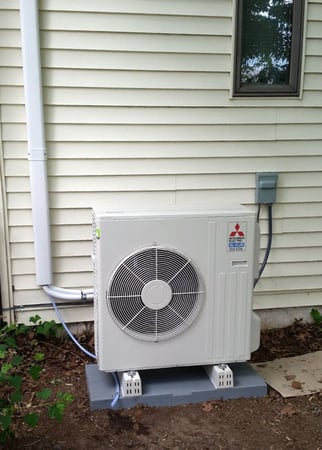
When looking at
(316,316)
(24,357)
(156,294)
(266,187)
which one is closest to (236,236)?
(156,294)

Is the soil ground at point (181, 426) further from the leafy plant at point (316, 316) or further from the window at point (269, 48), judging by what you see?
the window at point (269, 48)

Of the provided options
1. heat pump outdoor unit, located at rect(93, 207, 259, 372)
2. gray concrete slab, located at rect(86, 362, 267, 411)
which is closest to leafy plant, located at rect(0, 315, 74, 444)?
gray concrete slab, located at rect(86, 362, 267, 411)

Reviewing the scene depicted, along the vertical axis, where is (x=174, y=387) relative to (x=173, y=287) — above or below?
below

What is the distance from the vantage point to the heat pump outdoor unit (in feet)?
9.35

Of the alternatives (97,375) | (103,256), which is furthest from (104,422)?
(103,256)

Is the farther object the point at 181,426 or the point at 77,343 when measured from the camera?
the point at 77,343

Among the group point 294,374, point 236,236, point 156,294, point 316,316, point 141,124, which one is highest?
point 141,124

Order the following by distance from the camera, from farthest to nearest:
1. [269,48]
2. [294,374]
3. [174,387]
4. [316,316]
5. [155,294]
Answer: [316,316] → [269,48] → [294,374] → [174,387] → [155,294]

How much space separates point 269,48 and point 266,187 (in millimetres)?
1054

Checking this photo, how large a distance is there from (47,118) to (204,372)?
2067mm

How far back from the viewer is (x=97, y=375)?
3.19 meters

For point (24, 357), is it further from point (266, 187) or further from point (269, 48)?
point (269, 48)

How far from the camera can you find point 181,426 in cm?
277

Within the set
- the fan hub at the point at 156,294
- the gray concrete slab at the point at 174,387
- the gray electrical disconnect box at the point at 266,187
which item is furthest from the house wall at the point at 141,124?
the fan hub at the point at 156,294
